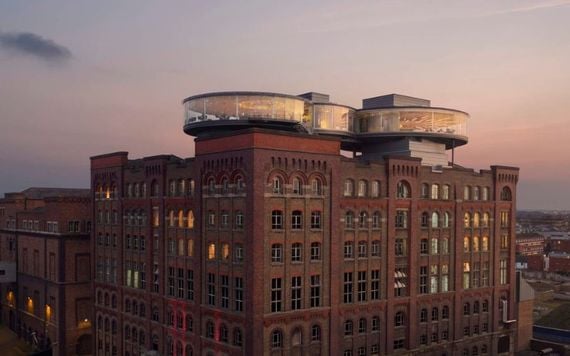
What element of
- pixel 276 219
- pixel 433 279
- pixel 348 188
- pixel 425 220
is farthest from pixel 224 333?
pixel 425 220

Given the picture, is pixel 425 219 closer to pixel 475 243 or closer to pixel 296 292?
pixel 475 243

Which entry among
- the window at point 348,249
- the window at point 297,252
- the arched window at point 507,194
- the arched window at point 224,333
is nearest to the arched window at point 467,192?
the arched window at point 507,194

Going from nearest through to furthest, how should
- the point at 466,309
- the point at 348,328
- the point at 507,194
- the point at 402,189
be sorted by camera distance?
the point at 348,328 → the point at 402,189 → the point at 466,309 → the point at 507,194

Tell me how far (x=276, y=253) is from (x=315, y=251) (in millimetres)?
4482

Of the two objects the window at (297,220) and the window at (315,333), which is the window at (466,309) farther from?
the window at (297,220)

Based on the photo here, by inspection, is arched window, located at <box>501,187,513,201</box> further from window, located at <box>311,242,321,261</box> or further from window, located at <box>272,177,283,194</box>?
window, located at <box>272,177,283,194</box>

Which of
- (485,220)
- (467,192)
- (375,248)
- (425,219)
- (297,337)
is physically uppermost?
(467,192)

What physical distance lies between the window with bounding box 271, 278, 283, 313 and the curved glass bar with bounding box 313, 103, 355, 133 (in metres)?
22.4

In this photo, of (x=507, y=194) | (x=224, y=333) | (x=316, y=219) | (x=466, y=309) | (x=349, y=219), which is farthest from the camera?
(x=507, y=194)

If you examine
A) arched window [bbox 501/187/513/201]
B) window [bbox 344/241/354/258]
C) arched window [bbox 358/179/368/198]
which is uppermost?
arched window [bbox 358/179/368/198]

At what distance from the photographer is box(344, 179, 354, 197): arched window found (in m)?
57.7

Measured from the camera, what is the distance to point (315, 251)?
54312 millimetres

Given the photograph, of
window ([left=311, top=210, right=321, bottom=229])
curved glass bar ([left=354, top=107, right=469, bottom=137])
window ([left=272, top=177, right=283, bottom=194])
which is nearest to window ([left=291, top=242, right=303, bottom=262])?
window ([left=311, top=210, right=321, bottom=229])

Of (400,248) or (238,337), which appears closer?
(238,337)
